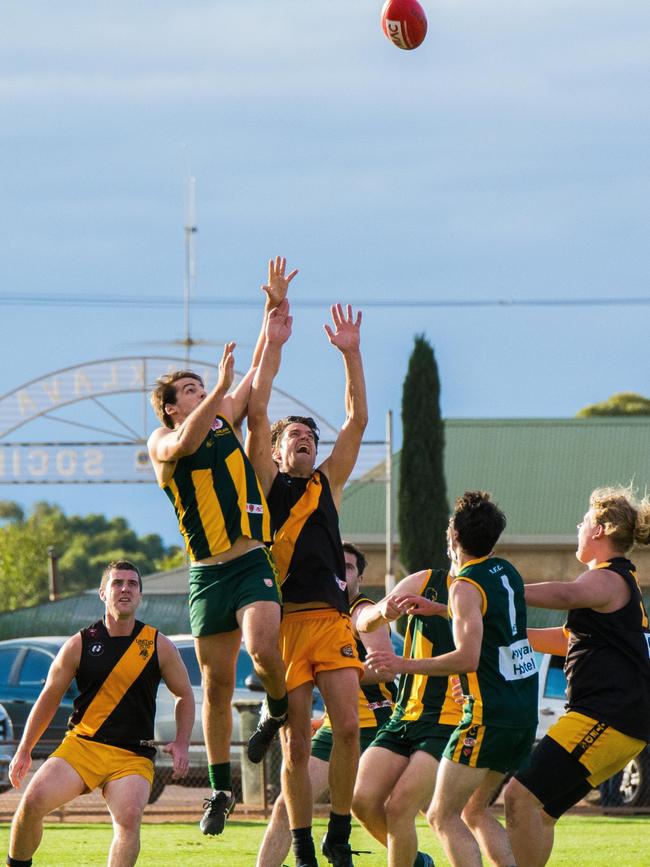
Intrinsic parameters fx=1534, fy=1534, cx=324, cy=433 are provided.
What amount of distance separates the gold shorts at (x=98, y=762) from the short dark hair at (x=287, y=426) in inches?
87.5

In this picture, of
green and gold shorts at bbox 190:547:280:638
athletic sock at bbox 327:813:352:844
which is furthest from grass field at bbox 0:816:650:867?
green and gold shorts at bbox 190:547:280:638

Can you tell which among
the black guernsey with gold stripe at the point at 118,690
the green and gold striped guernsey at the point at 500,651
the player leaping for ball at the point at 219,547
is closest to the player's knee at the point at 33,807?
the black guernsey with gold stripe at the point at 118,690

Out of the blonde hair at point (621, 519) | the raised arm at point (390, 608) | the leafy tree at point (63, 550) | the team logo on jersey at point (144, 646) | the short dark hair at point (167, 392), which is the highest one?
the short dark hair at point (167, 392)

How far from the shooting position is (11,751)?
722 inches

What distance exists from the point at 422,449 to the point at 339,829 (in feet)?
99.9

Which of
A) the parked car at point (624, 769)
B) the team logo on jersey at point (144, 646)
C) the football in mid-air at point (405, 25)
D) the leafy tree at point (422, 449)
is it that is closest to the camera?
the team logo on jersey at point (144, 646)

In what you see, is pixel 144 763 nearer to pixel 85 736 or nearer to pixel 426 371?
pixel 85 736

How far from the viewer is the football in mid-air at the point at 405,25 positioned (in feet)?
37.4

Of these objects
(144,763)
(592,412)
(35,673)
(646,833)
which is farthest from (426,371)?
(592,412)

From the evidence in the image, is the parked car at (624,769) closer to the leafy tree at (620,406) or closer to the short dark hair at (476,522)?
the short dark hair at (476,522)

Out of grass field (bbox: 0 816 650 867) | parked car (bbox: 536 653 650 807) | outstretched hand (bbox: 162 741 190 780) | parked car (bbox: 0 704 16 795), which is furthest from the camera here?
parked car (bbox: 0 704 16 795)

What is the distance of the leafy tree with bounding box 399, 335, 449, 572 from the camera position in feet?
127

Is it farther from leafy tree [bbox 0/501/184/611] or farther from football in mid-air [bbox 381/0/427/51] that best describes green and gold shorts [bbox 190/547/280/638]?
leafy tree [bbox 0/501/184/611]

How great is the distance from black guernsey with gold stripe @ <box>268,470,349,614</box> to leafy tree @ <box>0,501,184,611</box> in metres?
73.4
